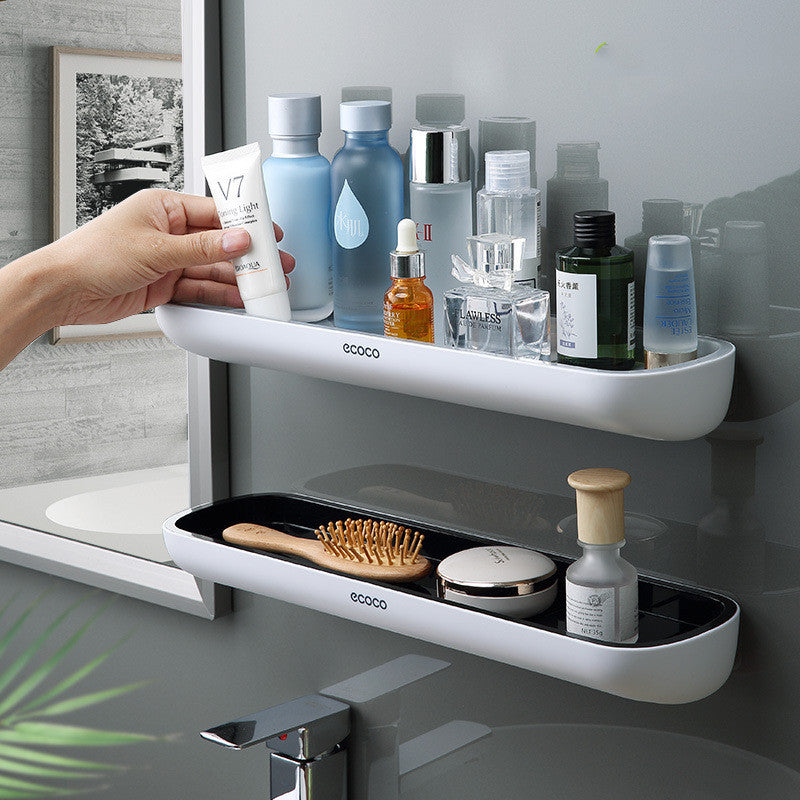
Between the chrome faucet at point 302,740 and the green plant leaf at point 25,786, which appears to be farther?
the green plant leaf at point 25,786

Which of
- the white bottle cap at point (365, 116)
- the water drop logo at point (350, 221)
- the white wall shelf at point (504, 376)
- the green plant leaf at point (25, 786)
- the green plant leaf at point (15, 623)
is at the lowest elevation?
the green plant leaf at point (25, 786)

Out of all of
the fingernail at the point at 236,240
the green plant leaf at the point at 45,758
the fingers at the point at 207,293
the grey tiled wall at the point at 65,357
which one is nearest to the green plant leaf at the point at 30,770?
the green plant leaf at the point at 45,758

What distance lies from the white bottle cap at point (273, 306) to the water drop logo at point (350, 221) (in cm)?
8

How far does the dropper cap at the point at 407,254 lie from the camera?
0.91 meters

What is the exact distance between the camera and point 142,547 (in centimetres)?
133

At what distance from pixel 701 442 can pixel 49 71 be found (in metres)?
0.89

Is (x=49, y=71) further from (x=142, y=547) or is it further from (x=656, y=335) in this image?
(x=656, y=335)

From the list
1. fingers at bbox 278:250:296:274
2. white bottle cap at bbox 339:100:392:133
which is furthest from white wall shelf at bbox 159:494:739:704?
white bottle cap at bbox 339:100:392:133

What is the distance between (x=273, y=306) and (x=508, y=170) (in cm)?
24

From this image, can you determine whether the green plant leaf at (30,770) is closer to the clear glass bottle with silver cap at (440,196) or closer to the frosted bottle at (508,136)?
the clear glass bottle with silver cap at (440,196)

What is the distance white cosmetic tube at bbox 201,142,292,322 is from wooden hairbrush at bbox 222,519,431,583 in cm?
23

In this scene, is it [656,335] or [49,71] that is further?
[49,71]

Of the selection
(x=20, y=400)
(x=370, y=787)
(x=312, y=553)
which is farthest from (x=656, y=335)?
(x=20, y=400)

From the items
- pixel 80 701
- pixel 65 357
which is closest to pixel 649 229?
pixel 65 357
